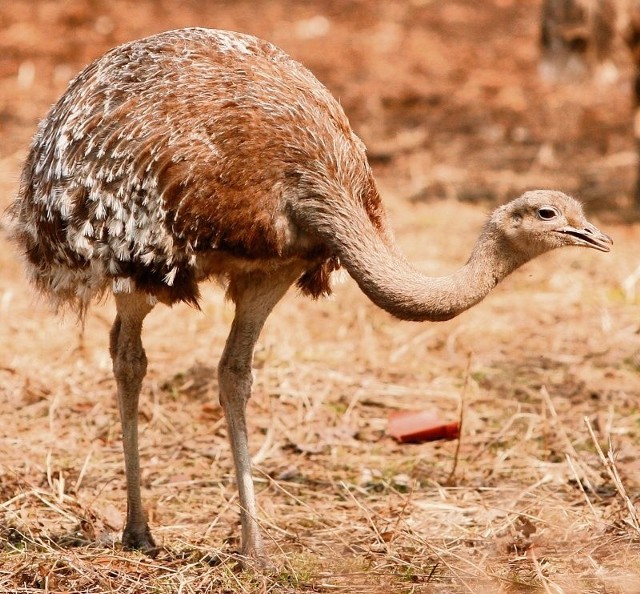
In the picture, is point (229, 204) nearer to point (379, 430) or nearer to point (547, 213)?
point (547, 213)

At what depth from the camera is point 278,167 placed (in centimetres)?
472

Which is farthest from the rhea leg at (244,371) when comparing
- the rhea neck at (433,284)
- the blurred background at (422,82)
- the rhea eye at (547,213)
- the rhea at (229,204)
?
the blurred background at (422,82)

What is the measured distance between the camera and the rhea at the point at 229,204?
15.3ft

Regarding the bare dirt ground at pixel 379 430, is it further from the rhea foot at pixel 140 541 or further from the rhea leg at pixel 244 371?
the rhea leg at pixel 244 371

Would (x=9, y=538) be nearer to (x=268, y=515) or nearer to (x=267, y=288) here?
(x=268, y=515)

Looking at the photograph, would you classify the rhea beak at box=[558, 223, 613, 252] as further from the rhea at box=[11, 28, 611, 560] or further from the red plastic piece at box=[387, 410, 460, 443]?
the red plastic piece at box=[387, 410, 460, 443]

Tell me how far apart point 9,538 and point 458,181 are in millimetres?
7179

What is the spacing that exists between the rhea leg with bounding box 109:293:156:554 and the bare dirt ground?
4.0 inches

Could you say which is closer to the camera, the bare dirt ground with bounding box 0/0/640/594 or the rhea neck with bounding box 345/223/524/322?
the rhea neck with bounding box 345/223/524/322

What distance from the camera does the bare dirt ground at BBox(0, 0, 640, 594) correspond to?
482 centimetres

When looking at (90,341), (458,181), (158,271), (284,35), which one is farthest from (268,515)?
(284,35)

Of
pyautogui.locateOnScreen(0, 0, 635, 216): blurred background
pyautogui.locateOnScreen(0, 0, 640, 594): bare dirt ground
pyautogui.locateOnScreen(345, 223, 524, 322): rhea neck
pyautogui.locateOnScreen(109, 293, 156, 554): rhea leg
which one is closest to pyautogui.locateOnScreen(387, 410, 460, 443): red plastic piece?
pyautogui.locateOnScreen(0, 0, 640, 594): bare dirt ground

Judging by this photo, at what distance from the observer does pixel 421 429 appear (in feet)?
21.3

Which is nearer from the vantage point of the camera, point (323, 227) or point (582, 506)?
point (323, 227)
